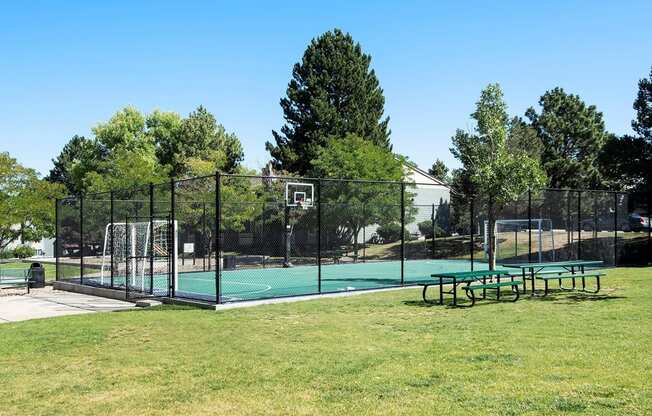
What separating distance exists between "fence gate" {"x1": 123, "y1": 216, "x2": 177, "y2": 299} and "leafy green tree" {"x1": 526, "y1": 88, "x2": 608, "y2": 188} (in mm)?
36087

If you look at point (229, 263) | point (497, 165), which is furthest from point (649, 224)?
point (229, 263)

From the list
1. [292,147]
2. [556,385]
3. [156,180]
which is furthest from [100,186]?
[556,385]

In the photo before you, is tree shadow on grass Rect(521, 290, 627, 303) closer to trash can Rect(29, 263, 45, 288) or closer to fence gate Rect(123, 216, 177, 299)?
fence gate Rect(123, 216, 177, 299)

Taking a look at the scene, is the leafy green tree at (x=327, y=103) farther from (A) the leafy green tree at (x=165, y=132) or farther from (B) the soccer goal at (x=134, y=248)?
(B) the soccer goal at (x=134, y=248)

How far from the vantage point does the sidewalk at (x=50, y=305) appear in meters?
14.9

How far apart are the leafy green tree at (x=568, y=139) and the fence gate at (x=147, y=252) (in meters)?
36.1

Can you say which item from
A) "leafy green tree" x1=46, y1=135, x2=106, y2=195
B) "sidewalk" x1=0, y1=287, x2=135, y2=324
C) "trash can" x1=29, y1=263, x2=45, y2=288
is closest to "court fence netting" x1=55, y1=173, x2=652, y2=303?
"trash can" x1=29, y1=263, x2=45, y2=288

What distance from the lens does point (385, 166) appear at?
3769 centimetres

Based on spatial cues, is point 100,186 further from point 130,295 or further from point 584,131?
point 584,131

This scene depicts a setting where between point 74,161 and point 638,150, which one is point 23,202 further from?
point 74,161

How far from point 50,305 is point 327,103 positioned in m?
30.8

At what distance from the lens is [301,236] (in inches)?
1346

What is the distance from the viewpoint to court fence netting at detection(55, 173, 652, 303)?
2098 cm

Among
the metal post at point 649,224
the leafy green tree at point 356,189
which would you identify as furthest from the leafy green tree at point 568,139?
the metal post at point 649,224
